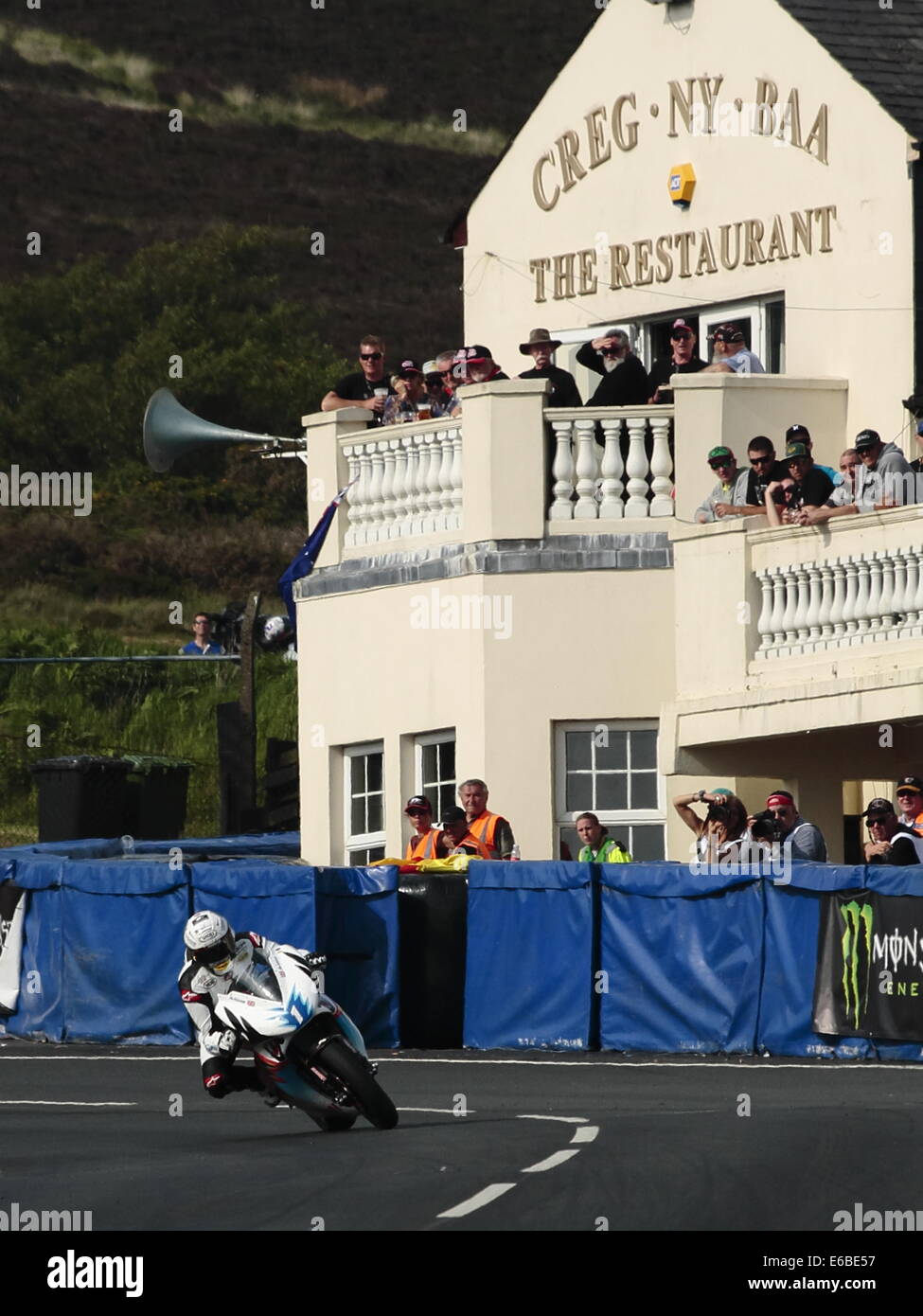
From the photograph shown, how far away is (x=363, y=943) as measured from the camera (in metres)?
24.5

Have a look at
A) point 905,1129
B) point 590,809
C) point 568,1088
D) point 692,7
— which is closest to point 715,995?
point 568,1088

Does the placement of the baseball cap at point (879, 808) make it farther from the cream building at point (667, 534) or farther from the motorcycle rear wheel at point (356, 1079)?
the motorcycle rear wheel at point (356, 1079)

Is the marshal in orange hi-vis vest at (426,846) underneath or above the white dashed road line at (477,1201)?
above

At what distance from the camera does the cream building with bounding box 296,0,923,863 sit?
25.0 metres

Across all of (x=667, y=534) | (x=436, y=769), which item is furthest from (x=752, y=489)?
(x=436, y=769)

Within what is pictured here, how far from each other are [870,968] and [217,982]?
536 cm

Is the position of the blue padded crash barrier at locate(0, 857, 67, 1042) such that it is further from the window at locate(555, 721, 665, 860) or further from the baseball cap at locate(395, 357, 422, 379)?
the baseball cap at locate(395, 357, 422, 379)

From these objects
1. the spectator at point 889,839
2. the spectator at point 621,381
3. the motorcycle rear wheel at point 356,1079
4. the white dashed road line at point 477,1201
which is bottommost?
the white dashed road line at point 477,1201

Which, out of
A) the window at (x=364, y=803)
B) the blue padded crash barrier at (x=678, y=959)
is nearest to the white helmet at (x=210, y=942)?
the blue padded crash barrier at (x=678, y=959)

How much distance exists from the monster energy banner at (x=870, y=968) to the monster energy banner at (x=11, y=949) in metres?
7.70

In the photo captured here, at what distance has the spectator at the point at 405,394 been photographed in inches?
1081

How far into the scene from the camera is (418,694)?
27625mm

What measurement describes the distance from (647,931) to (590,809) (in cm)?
365

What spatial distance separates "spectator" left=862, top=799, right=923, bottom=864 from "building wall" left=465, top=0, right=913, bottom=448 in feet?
17.3
